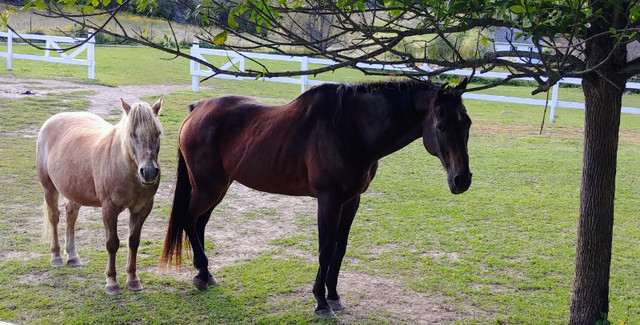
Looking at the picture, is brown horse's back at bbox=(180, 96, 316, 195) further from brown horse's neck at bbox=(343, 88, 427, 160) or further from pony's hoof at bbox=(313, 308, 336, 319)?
pony's hoof at bbox=(313, 308, 336, 319)

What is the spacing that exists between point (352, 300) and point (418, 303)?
0.51m

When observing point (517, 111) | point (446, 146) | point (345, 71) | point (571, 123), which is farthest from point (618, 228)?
point (345, 71)

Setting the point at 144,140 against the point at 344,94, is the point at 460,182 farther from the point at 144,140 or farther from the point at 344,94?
the point at 144,140

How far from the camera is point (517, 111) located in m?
18.7

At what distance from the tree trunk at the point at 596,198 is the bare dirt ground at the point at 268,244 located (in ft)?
2.75

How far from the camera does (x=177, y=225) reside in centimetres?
532

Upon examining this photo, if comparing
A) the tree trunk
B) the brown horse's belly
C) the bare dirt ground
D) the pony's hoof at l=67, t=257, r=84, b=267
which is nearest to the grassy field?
the bare dirt ground

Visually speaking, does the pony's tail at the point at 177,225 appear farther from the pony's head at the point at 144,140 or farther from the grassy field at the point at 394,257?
the pony's head at the point at 144,140

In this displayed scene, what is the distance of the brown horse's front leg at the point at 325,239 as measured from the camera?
4688 mm

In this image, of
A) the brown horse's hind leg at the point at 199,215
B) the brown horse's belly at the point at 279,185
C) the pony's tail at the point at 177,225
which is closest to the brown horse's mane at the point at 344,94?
the brown horse's belly at the point at 279,185

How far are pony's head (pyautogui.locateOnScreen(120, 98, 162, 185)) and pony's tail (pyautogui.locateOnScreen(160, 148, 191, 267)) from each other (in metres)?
0.66

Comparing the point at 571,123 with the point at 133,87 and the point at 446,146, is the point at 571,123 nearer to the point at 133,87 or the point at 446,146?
the point at 133,87

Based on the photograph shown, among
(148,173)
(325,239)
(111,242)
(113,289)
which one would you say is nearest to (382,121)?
(325,239)

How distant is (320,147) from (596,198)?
1.89 m
